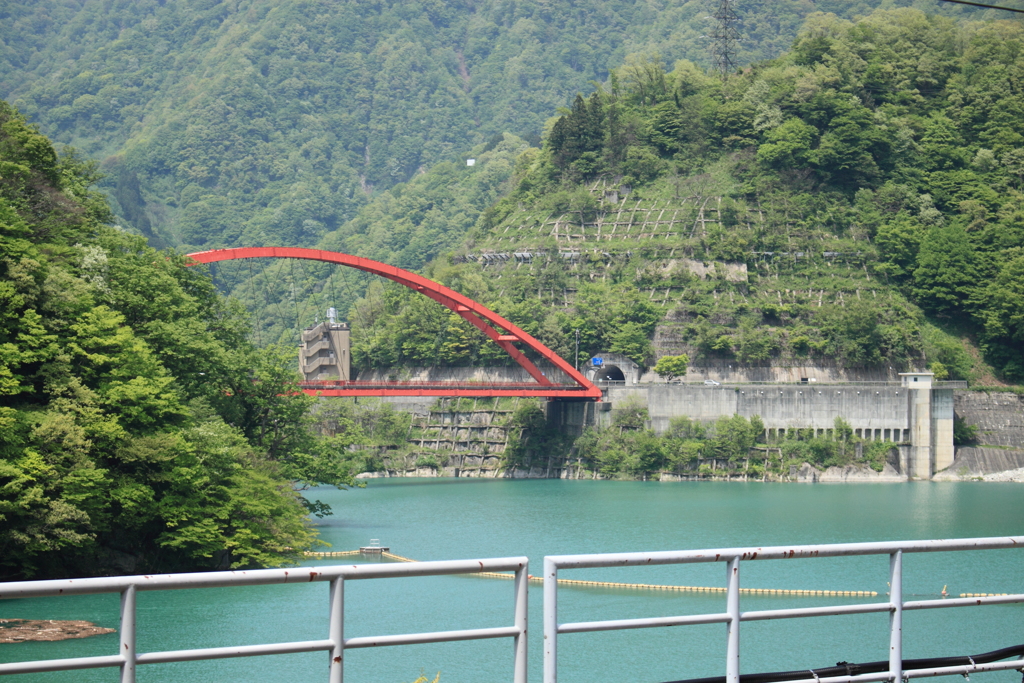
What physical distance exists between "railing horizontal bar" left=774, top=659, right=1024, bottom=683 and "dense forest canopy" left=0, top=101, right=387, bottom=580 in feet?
65.7

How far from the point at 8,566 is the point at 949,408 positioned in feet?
167

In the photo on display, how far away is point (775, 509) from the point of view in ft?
159

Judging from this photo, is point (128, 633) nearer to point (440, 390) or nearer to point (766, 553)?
point (766, 553)

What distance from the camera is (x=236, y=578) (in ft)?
17.5

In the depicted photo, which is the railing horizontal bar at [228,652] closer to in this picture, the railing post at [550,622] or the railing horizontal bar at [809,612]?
the railing post at [550,622]

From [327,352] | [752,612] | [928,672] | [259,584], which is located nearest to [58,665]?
[259,584]

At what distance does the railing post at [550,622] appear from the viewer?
5.85 meters

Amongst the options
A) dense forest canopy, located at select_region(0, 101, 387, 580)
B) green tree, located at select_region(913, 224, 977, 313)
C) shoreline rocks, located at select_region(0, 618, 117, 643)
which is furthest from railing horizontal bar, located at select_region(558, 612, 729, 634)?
green tree, located at select_region(913, 224, 977, 313)

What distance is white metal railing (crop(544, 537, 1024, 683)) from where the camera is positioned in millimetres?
5875

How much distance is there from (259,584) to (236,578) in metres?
0.11

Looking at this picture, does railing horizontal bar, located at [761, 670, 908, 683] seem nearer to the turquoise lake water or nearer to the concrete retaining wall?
the turquoise lake water

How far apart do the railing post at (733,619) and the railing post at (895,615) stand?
0.85 metres

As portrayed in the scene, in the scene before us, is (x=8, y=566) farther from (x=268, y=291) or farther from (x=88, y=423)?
(x=268, y=291)

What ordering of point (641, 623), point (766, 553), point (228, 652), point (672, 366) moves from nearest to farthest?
point (228, 652) → point (641, 623) → point (766, 553) → point (672, 366)
